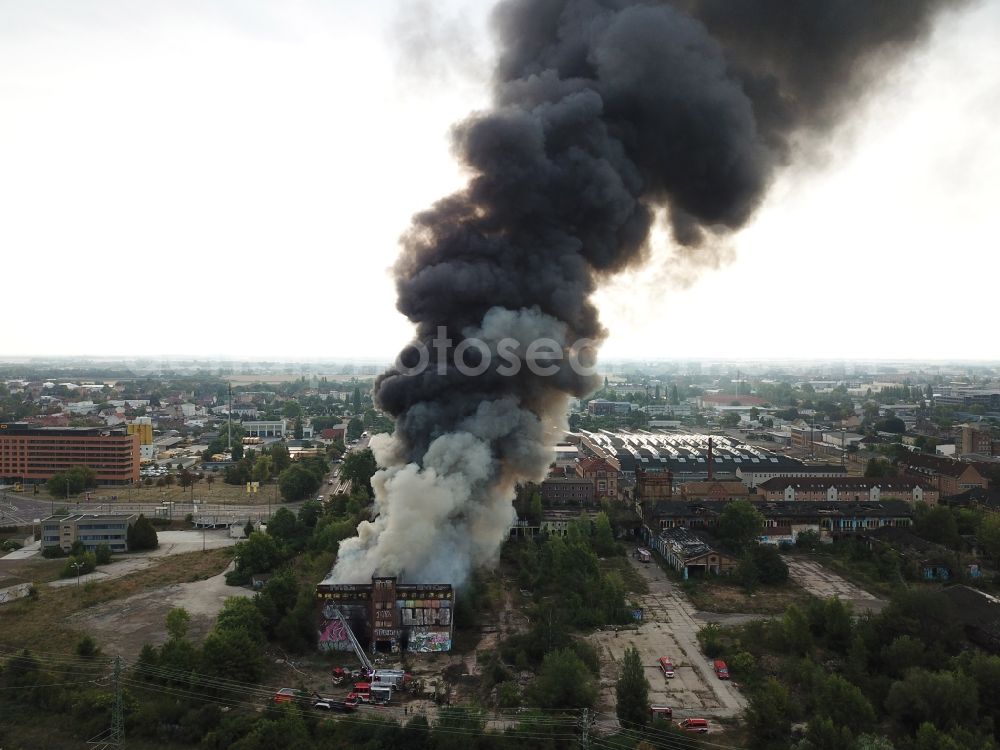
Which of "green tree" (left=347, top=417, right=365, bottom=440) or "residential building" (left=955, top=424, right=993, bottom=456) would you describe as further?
"green tree" (left=347, top=417, right=365, bottom=440)

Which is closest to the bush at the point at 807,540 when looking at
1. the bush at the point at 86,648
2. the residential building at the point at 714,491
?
the residential building at the point at 714,491

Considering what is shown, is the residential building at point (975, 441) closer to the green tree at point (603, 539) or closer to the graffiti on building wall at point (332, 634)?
the green tree at point (603, 539)

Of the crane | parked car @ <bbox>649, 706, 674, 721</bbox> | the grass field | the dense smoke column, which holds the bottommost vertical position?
the grass field

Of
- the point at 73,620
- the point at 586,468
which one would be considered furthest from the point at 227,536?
the point at 586,468

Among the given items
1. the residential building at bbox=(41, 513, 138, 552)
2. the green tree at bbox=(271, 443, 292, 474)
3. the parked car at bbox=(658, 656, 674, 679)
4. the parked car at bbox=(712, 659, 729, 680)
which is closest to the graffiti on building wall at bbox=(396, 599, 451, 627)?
the parked car at bbox=(658, 656, 674, 679)

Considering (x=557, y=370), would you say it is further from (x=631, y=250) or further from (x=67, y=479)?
(x=67, y=479)

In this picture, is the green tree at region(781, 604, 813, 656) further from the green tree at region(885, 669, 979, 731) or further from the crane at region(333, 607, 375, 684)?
the crane at region(333, 607, 375, 684)

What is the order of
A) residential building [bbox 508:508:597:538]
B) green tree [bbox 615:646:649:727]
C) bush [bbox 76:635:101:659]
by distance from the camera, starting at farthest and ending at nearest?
residential building [bbox 508:508:597:538], bush [bbox 76:635:101:659], green tree [bbox 615:646:649:727]

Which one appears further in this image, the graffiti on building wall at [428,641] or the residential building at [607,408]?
the residential building at [607,408]
